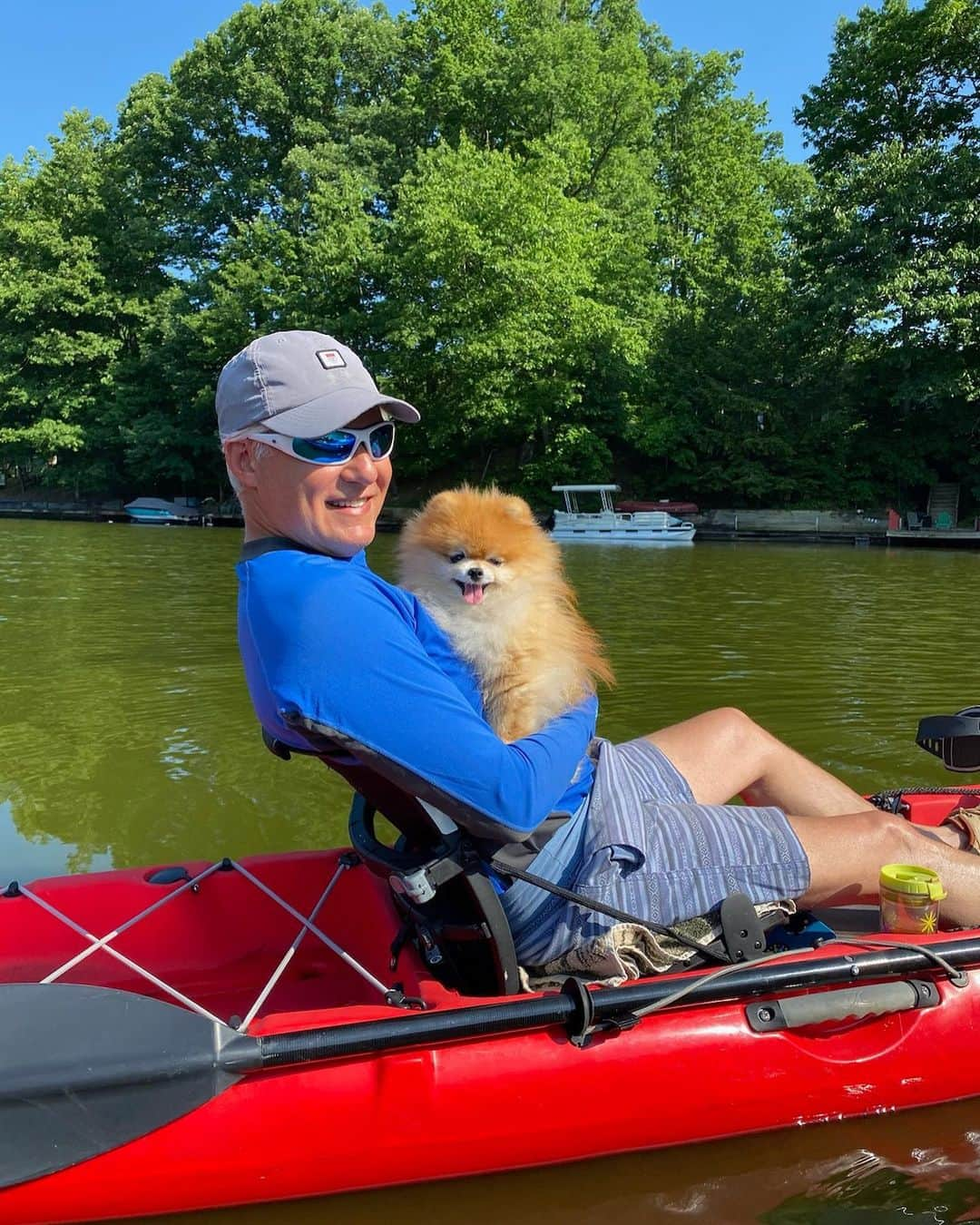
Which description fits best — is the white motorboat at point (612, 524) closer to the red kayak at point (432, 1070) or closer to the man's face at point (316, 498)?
the red kayak at point (432, 1070)

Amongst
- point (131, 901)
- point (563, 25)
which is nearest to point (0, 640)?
point (131, 901)

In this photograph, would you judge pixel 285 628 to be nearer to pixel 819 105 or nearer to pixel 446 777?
pixel 446 777

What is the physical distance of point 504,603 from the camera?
3.37 m

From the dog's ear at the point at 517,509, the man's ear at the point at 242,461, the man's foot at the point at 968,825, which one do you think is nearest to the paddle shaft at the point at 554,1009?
the man's foot at the point at 968,825

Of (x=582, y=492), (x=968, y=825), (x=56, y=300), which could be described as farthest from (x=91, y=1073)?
(x=56, y=300)

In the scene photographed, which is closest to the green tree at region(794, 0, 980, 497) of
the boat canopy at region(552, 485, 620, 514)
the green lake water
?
the boat canopy at region(552, 485, 620, 514)

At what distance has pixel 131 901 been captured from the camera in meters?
3.24

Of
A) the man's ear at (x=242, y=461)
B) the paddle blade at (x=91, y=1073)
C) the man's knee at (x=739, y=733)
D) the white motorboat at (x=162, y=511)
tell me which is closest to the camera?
the paddle blade at (x=91, y=1073)

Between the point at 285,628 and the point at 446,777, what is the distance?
1.50 ft

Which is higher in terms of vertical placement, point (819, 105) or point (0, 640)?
point (819, 105)

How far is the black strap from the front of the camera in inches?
97.7

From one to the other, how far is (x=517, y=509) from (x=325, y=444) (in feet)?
4.38

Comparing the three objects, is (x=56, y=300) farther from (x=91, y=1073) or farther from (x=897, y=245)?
(x=91, y=1073)

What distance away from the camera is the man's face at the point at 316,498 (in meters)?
2.29
